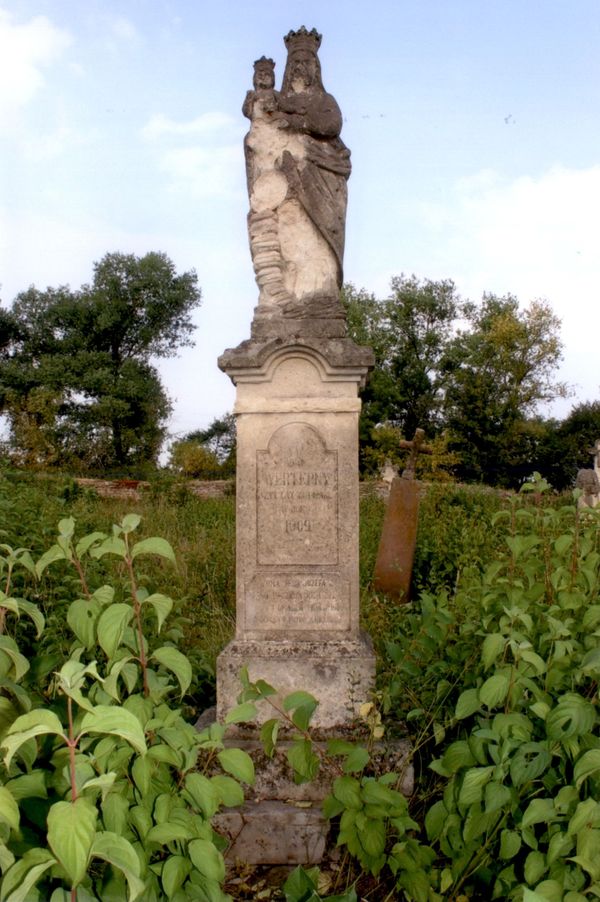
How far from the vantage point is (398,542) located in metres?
8.59

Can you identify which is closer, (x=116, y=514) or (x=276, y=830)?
(x=276, y=830)

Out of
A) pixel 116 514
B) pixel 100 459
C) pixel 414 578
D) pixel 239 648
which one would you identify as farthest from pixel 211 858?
pixel 100 459

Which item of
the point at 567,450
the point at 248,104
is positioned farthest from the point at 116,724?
the point at 567,450

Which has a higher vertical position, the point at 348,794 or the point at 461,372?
the point at 461,372

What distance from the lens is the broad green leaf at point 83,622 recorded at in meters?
2.12

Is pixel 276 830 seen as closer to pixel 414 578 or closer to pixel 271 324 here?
pixel 271 324

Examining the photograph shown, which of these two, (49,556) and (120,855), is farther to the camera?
(49,556)

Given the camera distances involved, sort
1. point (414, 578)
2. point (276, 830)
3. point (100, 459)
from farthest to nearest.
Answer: point (100, 459) < point (414, 578) < point (276, 830)

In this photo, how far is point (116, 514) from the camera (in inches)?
465

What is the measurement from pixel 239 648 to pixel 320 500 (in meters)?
0.93

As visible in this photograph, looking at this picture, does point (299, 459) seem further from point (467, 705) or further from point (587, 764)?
point (587, 764)

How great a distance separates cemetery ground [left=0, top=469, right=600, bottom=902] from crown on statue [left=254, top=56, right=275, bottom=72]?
3056 mm

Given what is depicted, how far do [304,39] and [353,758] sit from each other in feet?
13.5

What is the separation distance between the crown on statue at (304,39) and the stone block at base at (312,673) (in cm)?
358
